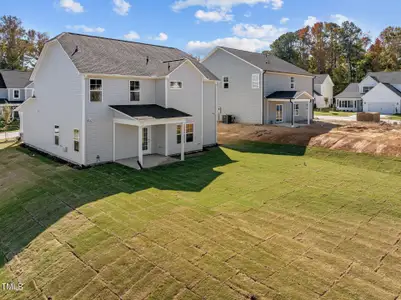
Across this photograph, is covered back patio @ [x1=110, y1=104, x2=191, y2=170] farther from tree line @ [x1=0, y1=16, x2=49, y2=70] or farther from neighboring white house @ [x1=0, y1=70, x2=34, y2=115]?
tree line @ [x1=0, y1=16, x2=49, y2=70]

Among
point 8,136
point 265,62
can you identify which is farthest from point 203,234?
point 8,136

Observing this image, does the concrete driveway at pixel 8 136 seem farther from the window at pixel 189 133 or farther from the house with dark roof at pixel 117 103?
the window at pixel 189 133

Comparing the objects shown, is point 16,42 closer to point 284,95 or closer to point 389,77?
point 284,95

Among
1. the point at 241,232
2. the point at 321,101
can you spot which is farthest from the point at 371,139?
the point at 321,101

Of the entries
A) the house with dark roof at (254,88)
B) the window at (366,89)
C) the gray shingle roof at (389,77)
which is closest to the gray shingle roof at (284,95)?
the house with dark roof at (254,88)

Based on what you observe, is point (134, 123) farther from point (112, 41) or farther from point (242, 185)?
point (112, 41)

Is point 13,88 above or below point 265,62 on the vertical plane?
below
